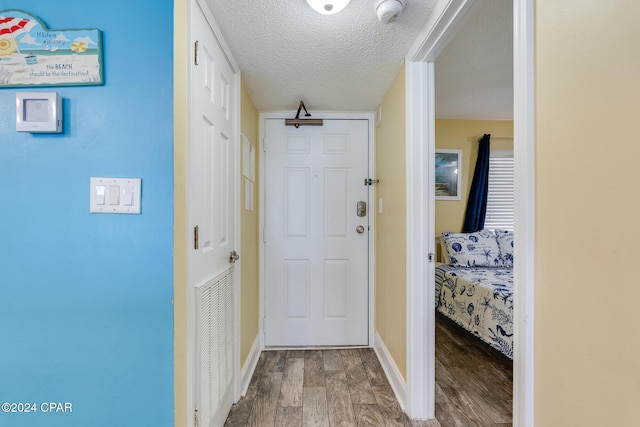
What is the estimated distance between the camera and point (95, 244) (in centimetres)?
109

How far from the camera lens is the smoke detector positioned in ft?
4.17

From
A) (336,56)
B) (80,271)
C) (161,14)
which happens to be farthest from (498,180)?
(80,271)

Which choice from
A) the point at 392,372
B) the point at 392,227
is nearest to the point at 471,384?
the point at 392,372

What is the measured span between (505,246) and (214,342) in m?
3.05

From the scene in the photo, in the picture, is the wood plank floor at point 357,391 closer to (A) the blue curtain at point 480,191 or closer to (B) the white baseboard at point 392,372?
(B) the white baseboard at point 392,372

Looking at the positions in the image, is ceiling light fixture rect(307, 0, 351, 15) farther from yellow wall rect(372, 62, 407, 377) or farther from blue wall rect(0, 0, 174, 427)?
yellow wall rect(372, 62, 407, 377)

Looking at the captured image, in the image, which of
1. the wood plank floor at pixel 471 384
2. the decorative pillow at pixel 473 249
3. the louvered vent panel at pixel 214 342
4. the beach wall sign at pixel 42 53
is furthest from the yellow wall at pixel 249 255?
the decorative pillow at pixel 473 249

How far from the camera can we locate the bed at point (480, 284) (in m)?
2.12

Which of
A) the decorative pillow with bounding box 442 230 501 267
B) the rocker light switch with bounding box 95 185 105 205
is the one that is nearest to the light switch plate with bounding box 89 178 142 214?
the rocker light switch with bounding box 95 185 105 205

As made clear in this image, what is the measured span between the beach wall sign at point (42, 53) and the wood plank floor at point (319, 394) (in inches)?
71.9

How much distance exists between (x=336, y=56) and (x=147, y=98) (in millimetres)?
1107
